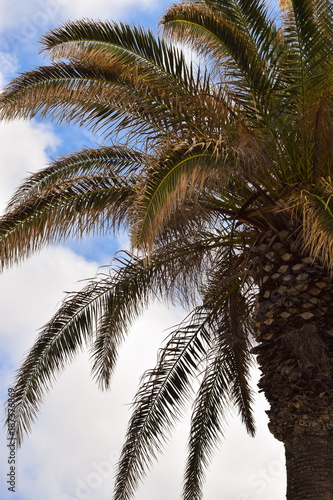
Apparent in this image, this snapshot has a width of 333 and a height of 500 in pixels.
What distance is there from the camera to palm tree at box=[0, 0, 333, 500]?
7266 mm

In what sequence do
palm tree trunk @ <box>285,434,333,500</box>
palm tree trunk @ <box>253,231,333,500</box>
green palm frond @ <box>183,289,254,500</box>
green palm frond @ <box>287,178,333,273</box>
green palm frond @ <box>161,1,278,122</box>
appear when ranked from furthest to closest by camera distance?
green palm frond @ <box>183,289,254,500</box>
green palm frond @ <box>161,1,278,122</box>
palm tree trunk @ <box>253,231,333,500</box>
palm tree trunk @ <box>285,434,333,500</box>
green palm frond @ <box>287,178,333,273</box>

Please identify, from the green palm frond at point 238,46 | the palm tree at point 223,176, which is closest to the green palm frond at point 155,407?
the palm tree at point 223,176

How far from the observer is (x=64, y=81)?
8.32 metres

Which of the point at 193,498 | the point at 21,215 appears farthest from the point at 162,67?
the point at 193,498

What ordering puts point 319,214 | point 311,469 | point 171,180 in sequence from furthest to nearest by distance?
point 311,469, point 319,214, point 171,180

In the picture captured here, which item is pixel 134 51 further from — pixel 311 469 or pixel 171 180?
pixel 311 469

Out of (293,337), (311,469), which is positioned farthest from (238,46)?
(311,469)

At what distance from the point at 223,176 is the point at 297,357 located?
2.25 m

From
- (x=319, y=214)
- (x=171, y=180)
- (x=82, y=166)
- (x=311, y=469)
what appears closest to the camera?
(x=171, y=180)

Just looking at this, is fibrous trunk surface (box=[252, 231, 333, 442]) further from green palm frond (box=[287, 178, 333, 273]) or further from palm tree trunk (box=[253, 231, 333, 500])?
green palm frond (box=[287, 178, 333, 273])

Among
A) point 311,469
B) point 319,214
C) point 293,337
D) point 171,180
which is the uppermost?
point 171,180

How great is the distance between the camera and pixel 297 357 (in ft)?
25.5

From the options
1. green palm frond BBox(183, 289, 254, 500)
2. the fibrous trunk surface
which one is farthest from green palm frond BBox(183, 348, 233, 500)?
the fibrous trunk surface

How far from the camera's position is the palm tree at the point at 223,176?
23.8ft
